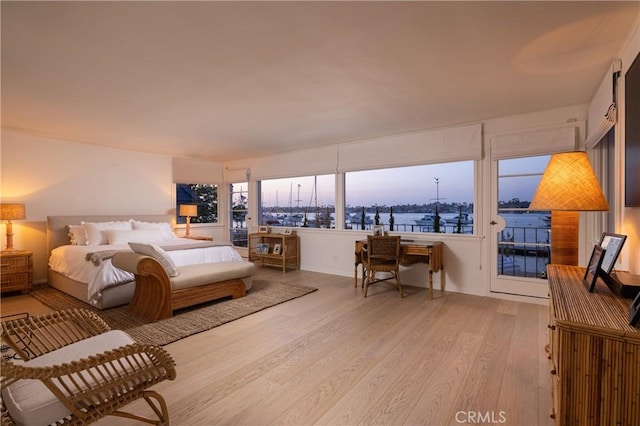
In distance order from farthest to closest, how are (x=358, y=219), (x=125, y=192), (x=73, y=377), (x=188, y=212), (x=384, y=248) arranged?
(x=188, y=212) → (x=125, y=192) → (x=358, y=219) → (x=384, y=248) → (x=73, y=377)

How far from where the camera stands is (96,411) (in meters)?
1.35

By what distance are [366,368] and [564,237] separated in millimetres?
3115

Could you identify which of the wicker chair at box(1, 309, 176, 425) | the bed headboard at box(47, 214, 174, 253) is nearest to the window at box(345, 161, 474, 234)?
the wicker chair at box(1, 309, 176, 425)

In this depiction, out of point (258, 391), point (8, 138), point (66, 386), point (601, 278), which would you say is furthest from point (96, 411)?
point (8, 138)

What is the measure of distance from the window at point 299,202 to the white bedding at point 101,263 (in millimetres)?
1837

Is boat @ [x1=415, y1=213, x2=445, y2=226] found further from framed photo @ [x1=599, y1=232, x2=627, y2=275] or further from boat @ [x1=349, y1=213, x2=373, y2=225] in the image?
framed photo @ [x1=599, y1=232, x2=627, y2=275]

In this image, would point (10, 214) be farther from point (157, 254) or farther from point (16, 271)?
point (157, 254)

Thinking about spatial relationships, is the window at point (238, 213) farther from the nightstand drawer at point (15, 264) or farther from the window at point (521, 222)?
the window at point (521, 222)

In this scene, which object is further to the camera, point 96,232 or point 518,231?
point 96,232

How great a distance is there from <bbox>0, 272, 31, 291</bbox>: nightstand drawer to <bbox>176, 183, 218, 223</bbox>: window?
8.63 ft

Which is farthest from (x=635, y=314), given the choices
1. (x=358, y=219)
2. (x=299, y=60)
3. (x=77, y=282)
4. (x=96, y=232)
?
(x=96, y=232)

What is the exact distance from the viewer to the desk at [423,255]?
410cm

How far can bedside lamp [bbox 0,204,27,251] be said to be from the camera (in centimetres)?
418

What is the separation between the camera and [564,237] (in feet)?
12.3
